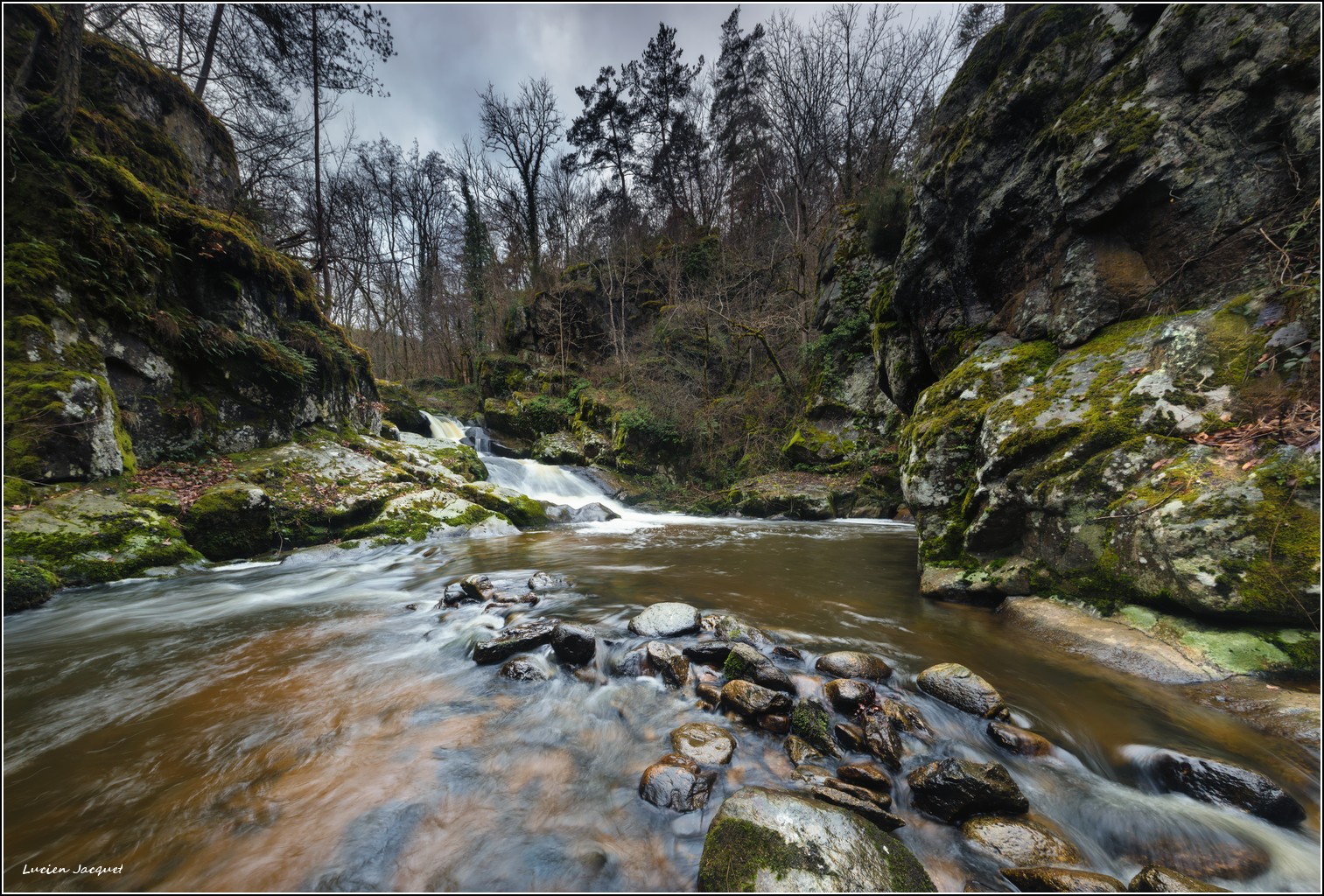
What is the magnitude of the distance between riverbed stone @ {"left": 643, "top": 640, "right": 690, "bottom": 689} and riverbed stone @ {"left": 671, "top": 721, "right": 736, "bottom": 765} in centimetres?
58

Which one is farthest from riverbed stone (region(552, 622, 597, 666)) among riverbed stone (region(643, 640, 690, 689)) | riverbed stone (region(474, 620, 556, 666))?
riverbed stone (region(643, 640, 690, 689))

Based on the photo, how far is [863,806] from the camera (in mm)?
2246

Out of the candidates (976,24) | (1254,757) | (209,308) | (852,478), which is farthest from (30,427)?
(976,24)

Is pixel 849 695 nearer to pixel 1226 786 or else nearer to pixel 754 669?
pixel 754 669

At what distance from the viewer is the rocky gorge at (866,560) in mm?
2281

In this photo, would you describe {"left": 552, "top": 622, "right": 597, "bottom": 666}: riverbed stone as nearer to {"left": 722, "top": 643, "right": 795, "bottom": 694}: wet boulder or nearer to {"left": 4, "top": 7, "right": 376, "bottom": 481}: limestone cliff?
{"left": 722, "top": 643, "right": 795, "bottom": 694}: wet boulder

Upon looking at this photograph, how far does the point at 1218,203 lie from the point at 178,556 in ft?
42.5

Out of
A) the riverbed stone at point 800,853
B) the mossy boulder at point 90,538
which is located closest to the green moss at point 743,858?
the riverbed stone at point 800,853

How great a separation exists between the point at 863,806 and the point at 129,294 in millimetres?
11144

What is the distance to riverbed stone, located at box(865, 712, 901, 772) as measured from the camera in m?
2.67

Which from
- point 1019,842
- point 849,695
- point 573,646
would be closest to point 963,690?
point 849,695

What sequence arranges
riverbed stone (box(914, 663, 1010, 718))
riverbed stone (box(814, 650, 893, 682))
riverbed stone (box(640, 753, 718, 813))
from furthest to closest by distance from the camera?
1. riverbed stone (box(814, 650, 893, 682))
2. riverbed stone (box(914, 663, 1010, 718))
3. riverbed stone (box(640, 753, 718, 813))

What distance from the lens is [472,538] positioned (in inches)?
365

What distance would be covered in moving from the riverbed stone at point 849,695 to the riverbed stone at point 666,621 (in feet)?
4.86
